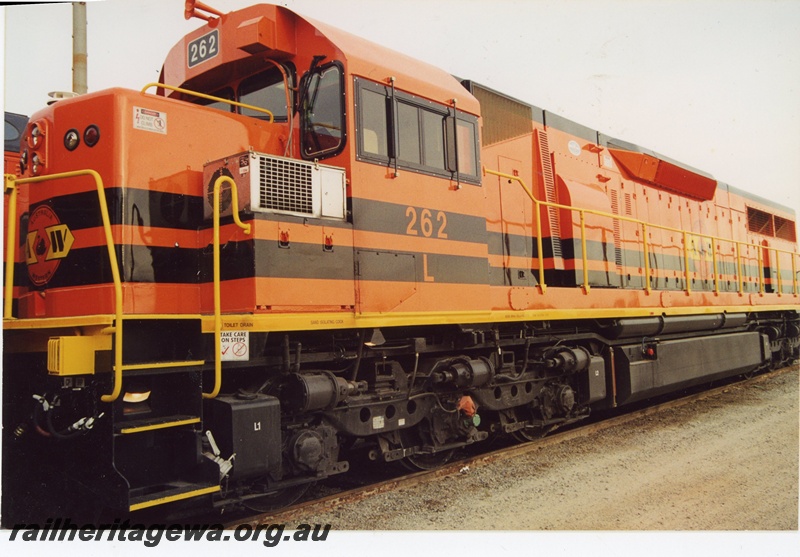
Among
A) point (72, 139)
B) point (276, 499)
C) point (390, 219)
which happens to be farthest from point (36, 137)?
point (276, 499)

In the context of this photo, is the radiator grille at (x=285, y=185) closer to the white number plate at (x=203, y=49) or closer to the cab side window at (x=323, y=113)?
the cab side window at (x=323, y=113)

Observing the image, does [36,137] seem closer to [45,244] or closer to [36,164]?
[36,164]

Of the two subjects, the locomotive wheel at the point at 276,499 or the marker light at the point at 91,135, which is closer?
the marker light at the point at 91,135

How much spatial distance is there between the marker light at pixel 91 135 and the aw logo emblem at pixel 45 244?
554 mm

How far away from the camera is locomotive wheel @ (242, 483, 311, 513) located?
14.5 ft

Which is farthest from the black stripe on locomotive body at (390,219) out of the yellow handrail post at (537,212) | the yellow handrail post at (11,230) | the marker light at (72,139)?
the yellow handrail post at (11,230)

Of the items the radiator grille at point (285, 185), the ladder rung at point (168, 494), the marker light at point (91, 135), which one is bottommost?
the ladder rung at point (168, 494)

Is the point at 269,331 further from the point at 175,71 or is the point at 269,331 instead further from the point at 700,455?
the point at 700,455

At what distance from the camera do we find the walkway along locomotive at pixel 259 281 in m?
3.87

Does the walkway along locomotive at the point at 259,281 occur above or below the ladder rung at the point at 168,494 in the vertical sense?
above

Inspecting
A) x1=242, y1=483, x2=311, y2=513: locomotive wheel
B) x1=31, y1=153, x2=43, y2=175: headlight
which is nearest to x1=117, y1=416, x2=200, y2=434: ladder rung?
x1=242, y1=483, x2=311, y2=513: locomotive wheel

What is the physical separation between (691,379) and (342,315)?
5953 millimetres

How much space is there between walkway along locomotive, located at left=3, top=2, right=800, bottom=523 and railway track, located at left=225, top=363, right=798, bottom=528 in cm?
15

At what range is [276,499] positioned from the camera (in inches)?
180
